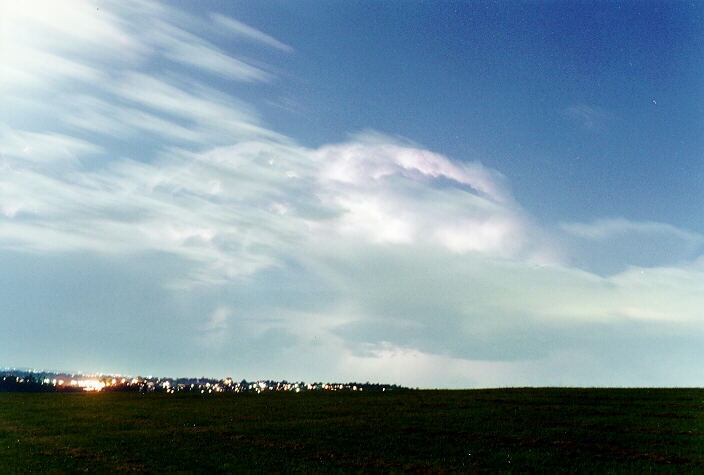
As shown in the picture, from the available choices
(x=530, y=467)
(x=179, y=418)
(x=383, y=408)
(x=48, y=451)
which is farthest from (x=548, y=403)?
(x=48, y=451)

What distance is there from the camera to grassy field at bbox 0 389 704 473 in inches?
1310

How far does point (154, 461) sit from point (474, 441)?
19357 mm

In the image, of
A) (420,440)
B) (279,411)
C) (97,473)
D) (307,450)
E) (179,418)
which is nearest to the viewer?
(97,473)

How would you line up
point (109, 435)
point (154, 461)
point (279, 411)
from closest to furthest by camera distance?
point (154, 461)
point (109, 435)
point (279, 411)

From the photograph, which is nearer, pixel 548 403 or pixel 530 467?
pixel 530 467

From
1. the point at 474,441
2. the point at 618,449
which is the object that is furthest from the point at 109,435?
the point at 618,449

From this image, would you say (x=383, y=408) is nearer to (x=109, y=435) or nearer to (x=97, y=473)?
(x=109, y=435)

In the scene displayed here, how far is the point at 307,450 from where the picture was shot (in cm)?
3716

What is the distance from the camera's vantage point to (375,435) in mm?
41875

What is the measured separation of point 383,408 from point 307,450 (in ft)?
73.8

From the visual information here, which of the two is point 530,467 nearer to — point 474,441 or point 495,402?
point 474,441

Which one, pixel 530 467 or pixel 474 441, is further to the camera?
pixel 474 441

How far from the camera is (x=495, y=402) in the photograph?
61.3m

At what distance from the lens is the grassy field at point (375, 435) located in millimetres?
33281
